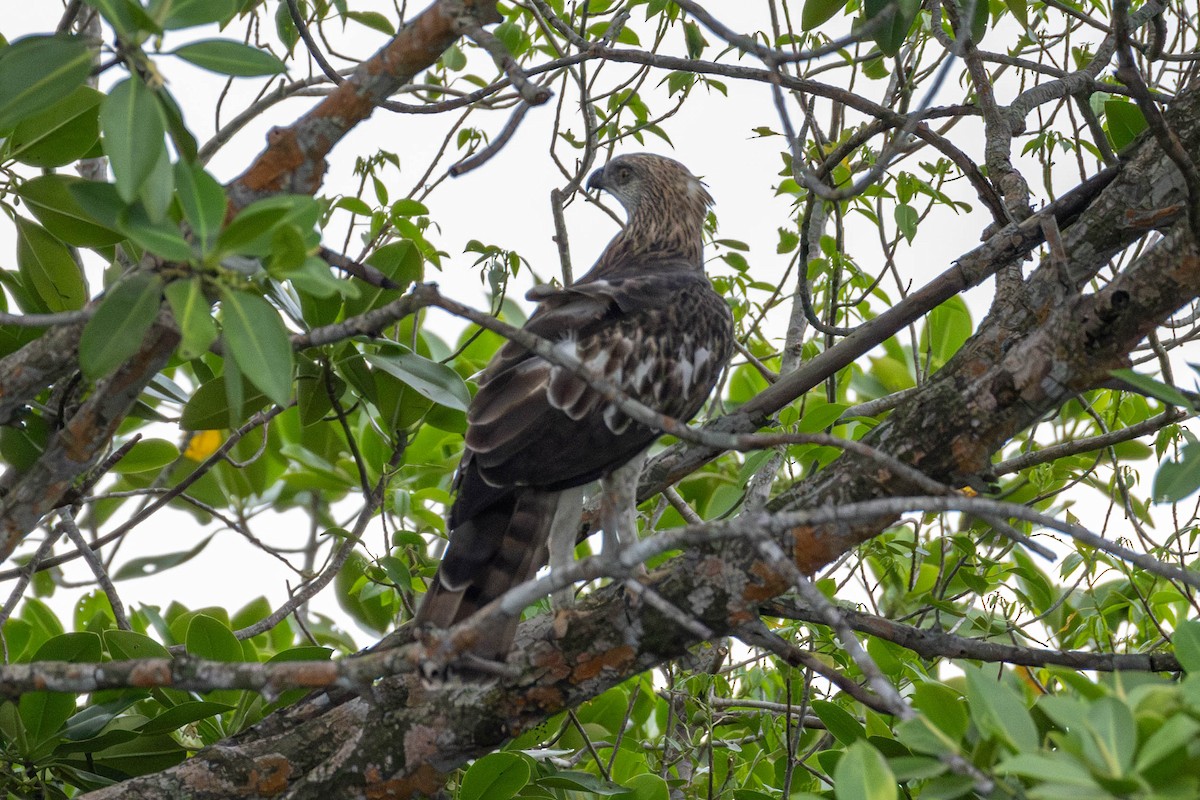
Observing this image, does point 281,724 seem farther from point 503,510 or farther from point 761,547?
point 761,547

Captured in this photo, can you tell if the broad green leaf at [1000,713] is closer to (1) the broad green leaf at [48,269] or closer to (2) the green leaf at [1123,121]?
(2) the green leaf at [1123,121]

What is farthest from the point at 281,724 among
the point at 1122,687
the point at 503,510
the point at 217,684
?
the point at 1122,687

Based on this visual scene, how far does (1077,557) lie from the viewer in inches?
137

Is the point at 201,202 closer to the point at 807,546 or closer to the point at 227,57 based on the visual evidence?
the point at 227,57

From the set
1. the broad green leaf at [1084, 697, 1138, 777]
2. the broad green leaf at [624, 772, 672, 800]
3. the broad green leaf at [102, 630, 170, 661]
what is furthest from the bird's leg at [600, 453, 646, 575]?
the broad green leaf at [1084, 697, 1138, 777]

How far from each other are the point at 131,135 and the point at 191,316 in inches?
11.4

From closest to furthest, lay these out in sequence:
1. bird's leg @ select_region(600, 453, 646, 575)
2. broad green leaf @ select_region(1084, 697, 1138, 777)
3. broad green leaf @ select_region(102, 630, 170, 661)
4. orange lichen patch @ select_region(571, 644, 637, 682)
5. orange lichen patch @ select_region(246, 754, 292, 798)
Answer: broad green leaf @ select_region(1084, 697, 1138, 777), orange lichen patch @ select_region(571, 644, 637, 682), orange lichen patch @ select_region(246, 754, 292, 798), broad green leaf @ select_region(102, 630, 170, 661), bird's leg @ select_region(600, 453, 646, 575)

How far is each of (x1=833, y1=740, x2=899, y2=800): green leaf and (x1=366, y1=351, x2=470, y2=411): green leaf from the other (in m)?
1.76

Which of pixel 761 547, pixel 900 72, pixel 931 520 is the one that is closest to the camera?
pixel 761 547

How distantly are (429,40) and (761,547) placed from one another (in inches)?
48.8

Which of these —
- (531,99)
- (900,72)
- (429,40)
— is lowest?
→ (531,99)

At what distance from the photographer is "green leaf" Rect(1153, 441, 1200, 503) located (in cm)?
211

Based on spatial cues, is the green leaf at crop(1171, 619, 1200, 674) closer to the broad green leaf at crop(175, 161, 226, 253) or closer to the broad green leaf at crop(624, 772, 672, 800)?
the broad green leaf at crop(624, 772, 672, 800)

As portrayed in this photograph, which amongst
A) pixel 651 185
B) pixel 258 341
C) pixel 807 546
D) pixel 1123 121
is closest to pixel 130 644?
pixel 258 341
